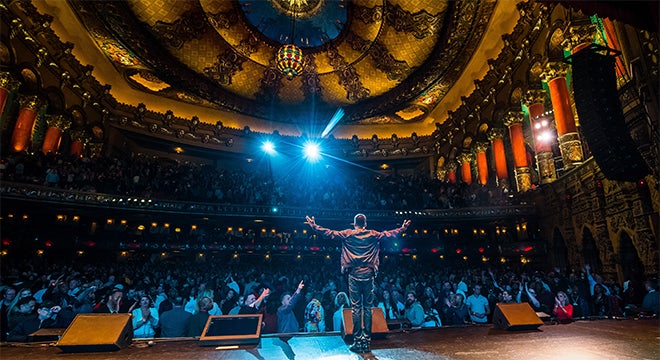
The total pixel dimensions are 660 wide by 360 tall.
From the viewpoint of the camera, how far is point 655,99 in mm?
8039

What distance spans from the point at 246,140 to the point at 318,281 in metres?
13.4

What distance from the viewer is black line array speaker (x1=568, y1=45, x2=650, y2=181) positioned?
24.8 feet

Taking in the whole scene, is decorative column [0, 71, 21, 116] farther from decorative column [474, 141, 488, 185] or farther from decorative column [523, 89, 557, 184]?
decorative column [474, 141, 488, 185]

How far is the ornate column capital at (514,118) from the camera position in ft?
50.4

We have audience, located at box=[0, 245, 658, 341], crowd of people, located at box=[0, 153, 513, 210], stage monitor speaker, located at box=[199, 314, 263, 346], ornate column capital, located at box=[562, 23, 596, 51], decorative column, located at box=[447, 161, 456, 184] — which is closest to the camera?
stage monitor speaker, located at box=[199, 314, 263, 346]

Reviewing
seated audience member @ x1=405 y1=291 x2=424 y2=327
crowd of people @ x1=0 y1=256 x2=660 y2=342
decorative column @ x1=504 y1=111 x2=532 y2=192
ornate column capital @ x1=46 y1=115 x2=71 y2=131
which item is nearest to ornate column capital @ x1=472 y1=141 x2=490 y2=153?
decorative column @ x1=504 y1=111 x2=532 y2=192

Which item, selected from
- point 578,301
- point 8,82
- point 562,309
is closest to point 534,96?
point 578,301

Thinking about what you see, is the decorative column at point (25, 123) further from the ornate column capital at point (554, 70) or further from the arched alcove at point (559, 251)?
the arched alcove at point (559, 251)

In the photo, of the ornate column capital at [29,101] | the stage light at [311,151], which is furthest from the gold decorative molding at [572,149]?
the ornate column capital at [29,101]

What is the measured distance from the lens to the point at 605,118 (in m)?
7.73

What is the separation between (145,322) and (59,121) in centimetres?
1546

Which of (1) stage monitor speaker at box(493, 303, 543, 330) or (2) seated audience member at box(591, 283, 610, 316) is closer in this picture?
(1) stage monitor speaker at box(493, 303, 543, 330)

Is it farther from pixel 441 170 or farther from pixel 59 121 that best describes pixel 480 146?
pixel 59 121

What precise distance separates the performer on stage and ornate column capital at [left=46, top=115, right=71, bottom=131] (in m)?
17.9
